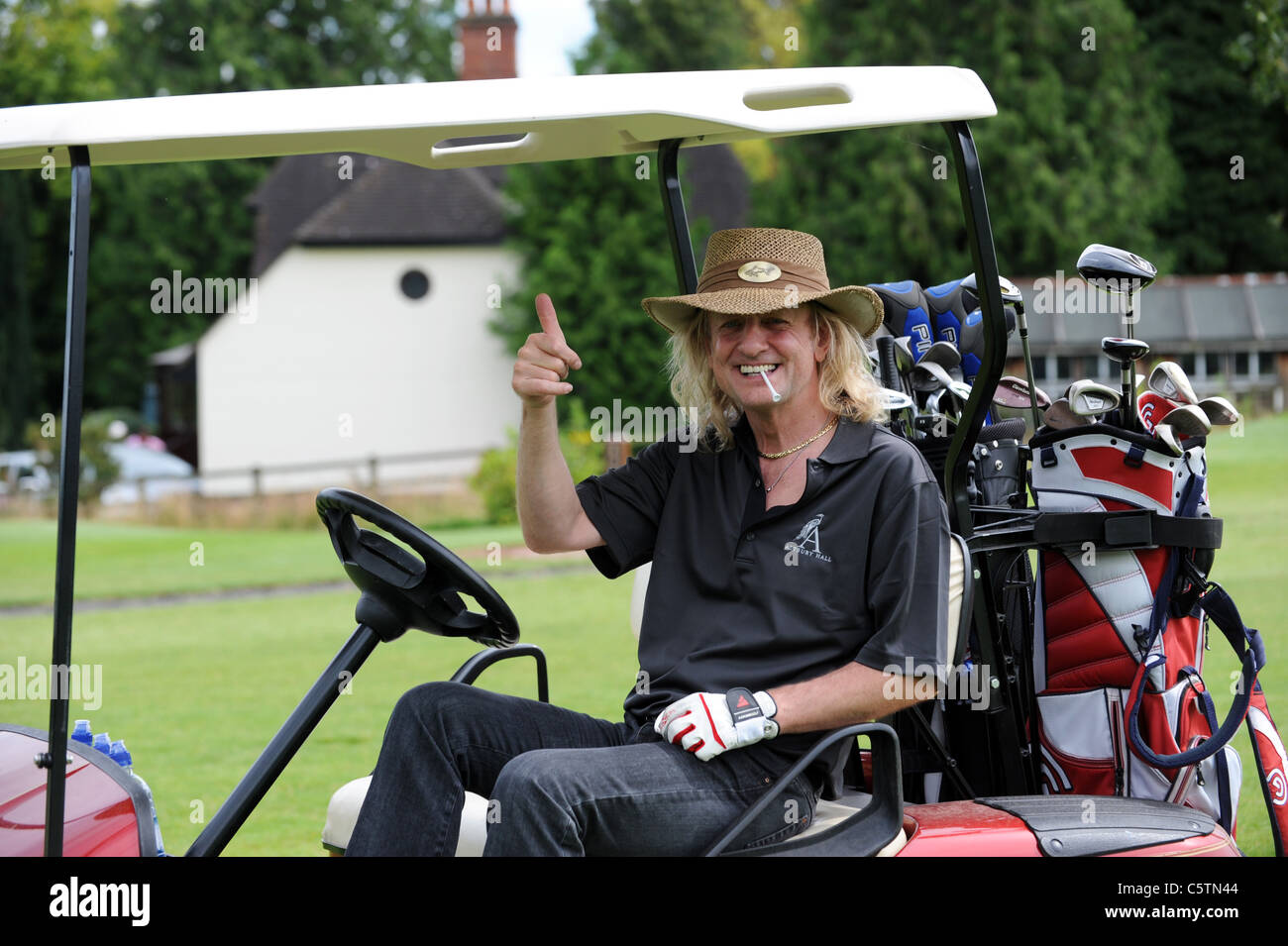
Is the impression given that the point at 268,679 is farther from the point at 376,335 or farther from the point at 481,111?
the point at 376,335

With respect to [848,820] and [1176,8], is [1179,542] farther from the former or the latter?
[1176,8]

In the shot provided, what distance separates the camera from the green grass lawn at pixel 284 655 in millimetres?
5539

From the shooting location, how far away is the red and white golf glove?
2328 millimetres

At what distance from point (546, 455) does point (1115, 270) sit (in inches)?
47.2

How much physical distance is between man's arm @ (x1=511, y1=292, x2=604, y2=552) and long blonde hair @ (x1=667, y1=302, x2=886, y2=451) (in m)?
0.28

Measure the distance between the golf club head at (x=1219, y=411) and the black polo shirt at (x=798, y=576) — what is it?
0.79 metres

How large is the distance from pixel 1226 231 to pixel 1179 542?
30.2 meters

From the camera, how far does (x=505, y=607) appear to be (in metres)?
2.79

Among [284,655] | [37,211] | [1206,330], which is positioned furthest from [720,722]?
[37,211]

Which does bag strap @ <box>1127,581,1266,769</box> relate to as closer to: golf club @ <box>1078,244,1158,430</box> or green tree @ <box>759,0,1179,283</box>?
golf club @ <box>1078,244,1158,430</box>

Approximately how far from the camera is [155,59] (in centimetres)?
3494

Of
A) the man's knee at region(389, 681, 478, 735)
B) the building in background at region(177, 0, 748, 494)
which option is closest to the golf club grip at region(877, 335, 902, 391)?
the man's knee at region(389, 681, 478, 735)

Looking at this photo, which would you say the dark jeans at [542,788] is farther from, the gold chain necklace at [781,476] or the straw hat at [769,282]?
the straw hat at [769,282]
